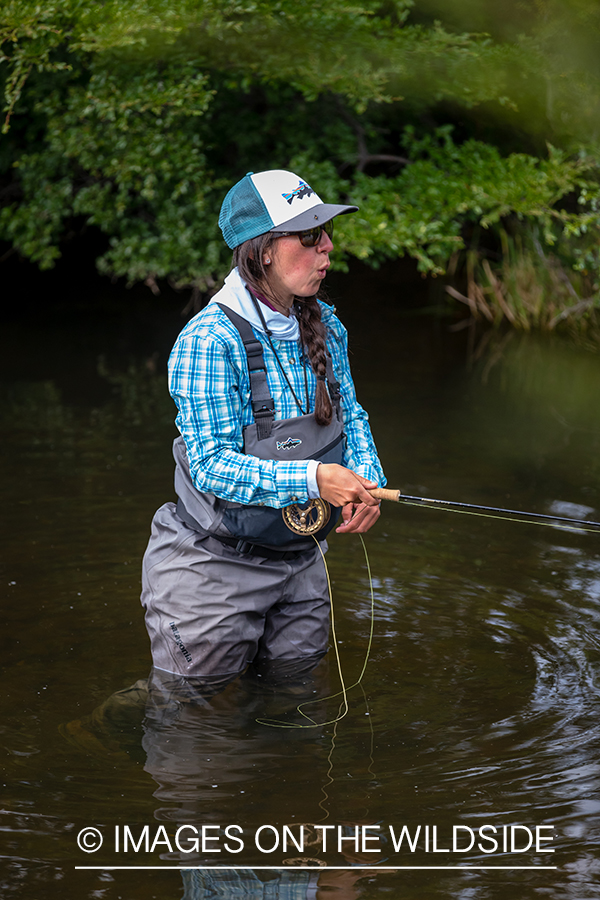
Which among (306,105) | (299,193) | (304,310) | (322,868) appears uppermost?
(306,105)

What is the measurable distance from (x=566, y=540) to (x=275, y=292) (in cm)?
287

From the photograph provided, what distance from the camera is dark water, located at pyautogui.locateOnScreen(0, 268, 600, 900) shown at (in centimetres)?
272

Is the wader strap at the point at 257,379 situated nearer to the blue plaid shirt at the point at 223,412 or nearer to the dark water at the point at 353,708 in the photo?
the blue plaid shirt at the point at 223,412

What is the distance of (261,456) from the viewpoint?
299cm

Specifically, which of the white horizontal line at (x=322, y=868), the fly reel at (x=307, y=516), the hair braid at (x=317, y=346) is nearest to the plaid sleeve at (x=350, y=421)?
the hair braid at (x=317, y=346)

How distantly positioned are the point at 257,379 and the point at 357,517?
21.0 inches

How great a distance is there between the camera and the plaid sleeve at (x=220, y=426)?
2.88 m

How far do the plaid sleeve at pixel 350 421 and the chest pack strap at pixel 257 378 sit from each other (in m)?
0.35

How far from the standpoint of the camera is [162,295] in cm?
1502

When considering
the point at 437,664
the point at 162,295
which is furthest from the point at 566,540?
the point at 162,295

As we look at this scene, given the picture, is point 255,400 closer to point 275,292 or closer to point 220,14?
point 275,292

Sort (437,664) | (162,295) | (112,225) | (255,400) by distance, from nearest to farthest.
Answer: (255,400) → (437,664) → (112,225) → (162,295)

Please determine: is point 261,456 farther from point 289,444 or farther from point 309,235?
point 309,235

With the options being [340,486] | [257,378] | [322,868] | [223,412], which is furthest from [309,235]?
[322,868]
